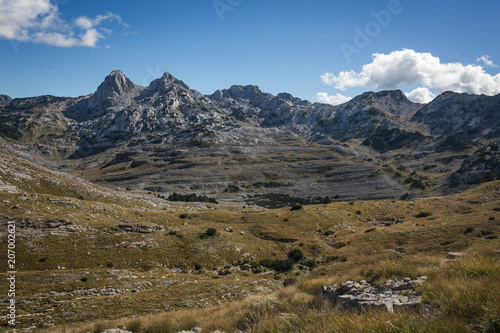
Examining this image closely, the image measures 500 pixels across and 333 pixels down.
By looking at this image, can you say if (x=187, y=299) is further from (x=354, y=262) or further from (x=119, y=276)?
(x=354, y=262)

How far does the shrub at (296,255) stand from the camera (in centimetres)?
3762

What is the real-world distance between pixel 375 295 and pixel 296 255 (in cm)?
2810

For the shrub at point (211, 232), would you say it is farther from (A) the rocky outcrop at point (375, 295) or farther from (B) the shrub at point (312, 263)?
(A) the rocky outcrop at point (375, 295)

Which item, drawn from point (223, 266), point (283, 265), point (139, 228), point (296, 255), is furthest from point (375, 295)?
point (139, 228)

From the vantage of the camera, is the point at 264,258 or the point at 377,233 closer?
the point at 264,258

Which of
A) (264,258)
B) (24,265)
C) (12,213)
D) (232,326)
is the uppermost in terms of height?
(12,213)

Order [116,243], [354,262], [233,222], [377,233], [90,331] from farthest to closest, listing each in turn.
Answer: [233,222], [377,233], [116,243], [354,262], [90,331]

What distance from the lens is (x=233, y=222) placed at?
2140 inches

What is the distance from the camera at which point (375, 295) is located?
35.3 feet

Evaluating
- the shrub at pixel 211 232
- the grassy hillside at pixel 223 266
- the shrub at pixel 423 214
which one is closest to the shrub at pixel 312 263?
the grassy hillside at pixel 223 266

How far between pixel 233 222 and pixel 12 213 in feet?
115

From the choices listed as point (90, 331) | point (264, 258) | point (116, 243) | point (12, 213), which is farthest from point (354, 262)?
point (12, 213)

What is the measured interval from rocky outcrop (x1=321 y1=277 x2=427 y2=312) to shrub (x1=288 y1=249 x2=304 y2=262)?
24.3 m

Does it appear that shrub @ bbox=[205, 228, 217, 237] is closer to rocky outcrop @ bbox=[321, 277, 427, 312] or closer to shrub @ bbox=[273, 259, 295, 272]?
shrub @ bbox=[273, 259, 295, 272]
